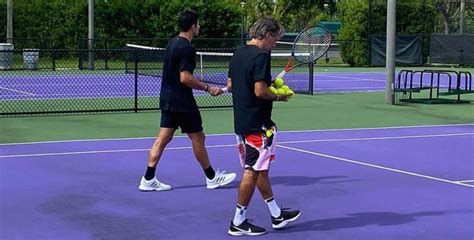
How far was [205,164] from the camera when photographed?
27.2 feet

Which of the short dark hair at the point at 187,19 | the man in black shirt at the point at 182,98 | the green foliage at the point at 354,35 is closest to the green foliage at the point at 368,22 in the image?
the green foliage at the point at 354,35

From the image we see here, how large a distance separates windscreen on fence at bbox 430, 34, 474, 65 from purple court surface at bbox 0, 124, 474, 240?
23247mm

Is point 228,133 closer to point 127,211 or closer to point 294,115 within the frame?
point 294,115

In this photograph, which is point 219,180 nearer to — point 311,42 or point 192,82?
point 192,82

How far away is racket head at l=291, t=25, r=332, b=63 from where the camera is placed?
33.5ft

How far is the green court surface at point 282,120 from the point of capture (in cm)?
1259

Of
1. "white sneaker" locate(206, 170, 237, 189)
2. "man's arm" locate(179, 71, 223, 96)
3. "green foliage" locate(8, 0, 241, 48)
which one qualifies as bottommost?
"white sneaker" locate(206, 170, 237, 189)

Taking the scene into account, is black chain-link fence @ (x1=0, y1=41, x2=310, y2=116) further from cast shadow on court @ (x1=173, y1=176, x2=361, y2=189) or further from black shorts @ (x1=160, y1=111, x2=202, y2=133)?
black shorts @ (x1=160, y1=111, x2=202, y2=133)

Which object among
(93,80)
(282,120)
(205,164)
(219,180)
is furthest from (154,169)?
(93,80)

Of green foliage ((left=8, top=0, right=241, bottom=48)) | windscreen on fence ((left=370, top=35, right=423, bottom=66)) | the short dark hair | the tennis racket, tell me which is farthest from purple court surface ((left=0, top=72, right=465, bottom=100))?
the short dark hair

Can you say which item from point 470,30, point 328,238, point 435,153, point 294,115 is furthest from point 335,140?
point 470,30

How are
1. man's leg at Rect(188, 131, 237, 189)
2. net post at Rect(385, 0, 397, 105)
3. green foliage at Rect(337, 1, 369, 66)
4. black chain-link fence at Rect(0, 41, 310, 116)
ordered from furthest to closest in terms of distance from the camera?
green foliage at Rect(337, 1, 369, 66) < net post at Rect(385, 0, 397, 105) < black chain-link fence at Rect(0, 41, 310, 116) < man's leg at Rect(188, 131, 237, 189)

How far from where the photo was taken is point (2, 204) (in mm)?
7375

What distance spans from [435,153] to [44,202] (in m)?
5.59
